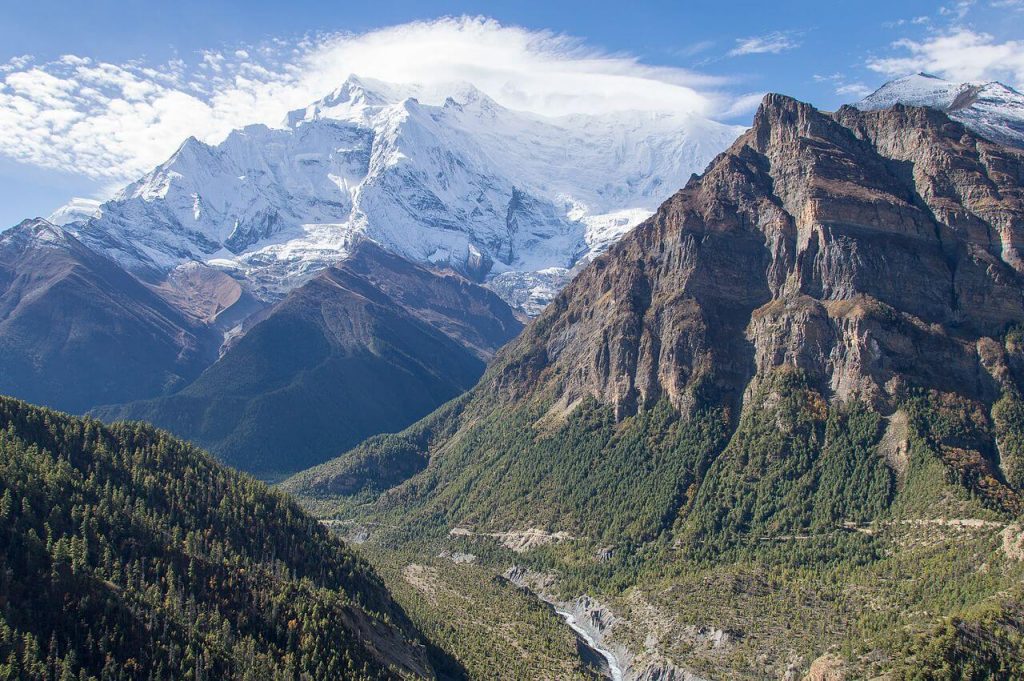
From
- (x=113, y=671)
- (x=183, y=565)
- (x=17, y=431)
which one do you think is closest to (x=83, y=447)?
(x=17, y=431)

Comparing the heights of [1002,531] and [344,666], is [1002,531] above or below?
above

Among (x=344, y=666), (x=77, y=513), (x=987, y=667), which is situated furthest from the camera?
(x=77, y=513)

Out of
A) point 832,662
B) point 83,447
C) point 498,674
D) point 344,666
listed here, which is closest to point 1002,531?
point 832,662

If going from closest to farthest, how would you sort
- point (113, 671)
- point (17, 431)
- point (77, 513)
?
point (113, 671) < point (77, 513) < point (17, 431)

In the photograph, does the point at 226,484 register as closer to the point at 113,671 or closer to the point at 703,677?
the point at 113,671

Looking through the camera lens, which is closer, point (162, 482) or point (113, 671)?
point (113, 671)

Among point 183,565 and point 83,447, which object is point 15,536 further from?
point 83,447

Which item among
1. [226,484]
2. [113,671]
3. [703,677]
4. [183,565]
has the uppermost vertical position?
[226,484]
